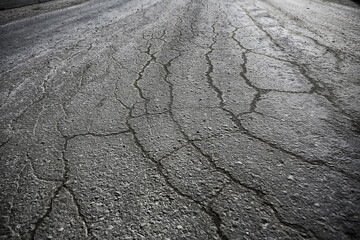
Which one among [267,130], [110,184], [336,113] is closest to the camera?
[110,184]

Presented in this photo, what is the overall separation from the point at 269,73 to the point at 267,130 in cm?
101

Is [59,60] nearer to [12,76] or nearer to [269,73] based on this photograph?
[12,76]

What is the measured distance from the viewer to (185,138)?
175 cm

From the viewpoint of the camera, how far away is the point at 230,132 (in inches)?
69.9

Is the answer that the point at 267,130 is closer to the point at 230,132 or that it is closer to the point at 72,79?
the point at 230,132

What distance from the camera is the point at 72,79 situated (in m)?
2.71

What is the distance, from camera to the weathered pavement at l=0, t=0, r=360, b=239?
123 cm

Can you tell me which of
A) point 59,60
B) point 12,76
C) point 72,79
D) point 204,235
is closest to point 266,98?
point 204,235

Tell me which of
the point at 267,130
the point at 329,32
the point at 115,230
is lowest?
the point at 115,230

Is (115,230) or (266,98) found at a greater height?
(266,98)

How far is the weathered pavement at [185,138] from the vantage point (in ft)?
4.03

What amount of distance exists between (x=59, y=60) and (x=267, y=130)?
298 centimetres

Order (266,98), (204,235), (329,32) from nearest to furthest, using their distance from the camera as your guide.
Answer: (204,235) < (266,98) < (329,32)

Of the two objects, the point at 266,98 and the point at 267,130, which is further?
the point at 266,98
